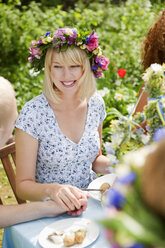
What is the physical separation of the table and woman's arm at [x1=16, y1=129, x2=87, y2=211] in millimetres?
81

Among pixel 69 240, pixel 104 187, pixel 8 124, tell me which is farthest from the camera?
pixel 8 124

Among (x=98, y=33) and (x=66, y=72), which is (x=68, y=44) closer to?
(x=66, y=72)

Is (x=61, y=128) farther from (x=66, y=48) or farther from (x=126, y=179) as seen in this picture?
(x=126, y=179)

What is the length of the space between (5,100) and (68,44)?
2.19 feet

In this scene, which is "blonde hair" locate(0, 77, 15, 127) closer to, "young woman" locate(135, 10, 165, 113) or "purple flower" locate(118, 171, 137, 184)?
"young woman" locate(135, 10, 165, 113)

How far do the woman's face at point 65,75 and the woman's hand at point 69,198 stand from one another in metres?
0.64

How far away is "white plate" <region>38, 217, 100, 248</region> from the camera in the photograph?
1.28 metres

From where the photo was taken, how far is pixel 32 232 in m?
1.40

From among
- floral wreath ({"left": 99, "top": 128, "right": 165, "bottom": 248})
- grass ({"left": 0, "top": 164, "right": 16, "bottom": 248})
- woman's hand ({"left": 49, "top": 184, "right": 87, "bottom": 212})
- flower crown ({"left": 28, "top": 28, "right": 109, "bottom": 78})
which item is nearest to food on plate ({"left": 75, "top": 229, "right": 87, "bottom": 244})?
woman's hand ({"left": 49, "top": 184, "right": 87, "bottom": 212})

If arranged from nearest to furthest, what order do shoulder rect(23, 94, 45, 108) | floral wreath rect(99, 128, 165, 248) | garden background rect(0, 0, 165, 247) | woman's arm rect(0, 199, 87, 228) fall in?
floral wreath rect(99, 128, 165, 248) → woman's arm rect(0, 199, 87, 228) → shoulder rect(23, 94, 45, 108) → garden background rect(0, 0, 165, 247)

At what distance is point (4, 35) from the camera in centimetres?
567

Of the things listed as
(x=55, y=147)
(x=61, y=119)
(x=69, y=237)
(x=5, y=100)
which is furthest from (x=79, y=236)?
(x=5, y=100)

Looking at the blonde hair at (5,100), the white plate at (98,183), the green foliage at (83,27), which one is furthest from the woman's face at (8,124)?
the green foliage at (83,27)

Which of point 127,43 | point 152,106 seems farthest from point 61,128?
point 127,43
